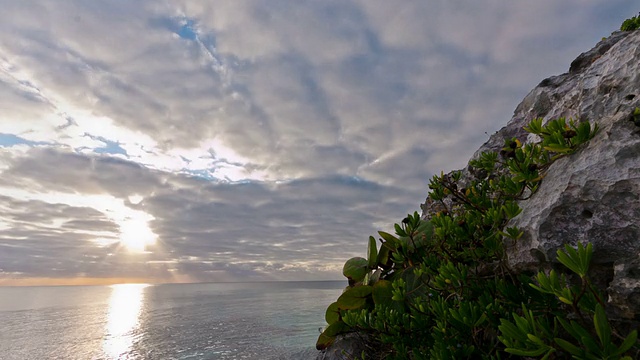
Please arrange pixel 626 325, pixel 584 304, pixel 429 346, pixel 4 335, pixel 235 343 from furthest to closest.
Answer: pixel 4 335
pixel 235 343
pixel 429 346
pixel 626 325
pixel 584 304

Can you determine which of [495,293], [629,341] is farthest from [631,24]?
[629,341]

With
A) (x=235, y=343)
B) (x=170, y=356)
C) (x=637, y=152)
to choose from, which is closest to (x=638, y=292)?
(x=637, y=152)

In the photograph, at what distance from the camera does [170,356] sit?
16859 millimetres

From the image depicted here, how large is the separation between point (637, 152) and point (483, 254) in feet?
5.74

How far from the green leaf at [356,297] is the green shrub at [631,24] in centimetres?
698

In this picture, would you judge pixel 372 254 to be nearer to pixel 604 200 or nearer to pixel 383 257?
pixel 383 257

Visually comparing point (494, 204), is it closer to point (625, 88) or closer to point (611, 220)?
point (611, 220)

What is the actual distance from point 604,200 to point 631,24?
563 cm

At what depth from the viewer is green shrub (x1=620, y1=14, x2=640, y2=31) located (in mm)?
5811

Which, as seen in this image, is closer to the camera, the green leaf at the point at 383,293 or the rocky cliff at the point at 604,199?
the rocky cliff at the point at 604,199

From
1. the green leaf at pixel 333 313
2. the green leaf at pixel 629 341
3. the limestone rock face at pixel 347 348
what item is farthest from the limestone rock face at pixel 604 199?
the green leaf at pixel 333 313

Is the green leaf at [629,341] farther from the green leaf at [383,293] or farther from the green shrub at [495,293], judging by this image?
the green leaf at [383,293]

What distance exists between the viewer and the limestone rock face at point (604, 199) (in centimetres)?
265

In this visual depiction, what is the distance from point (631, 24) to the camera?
19.7 feet
